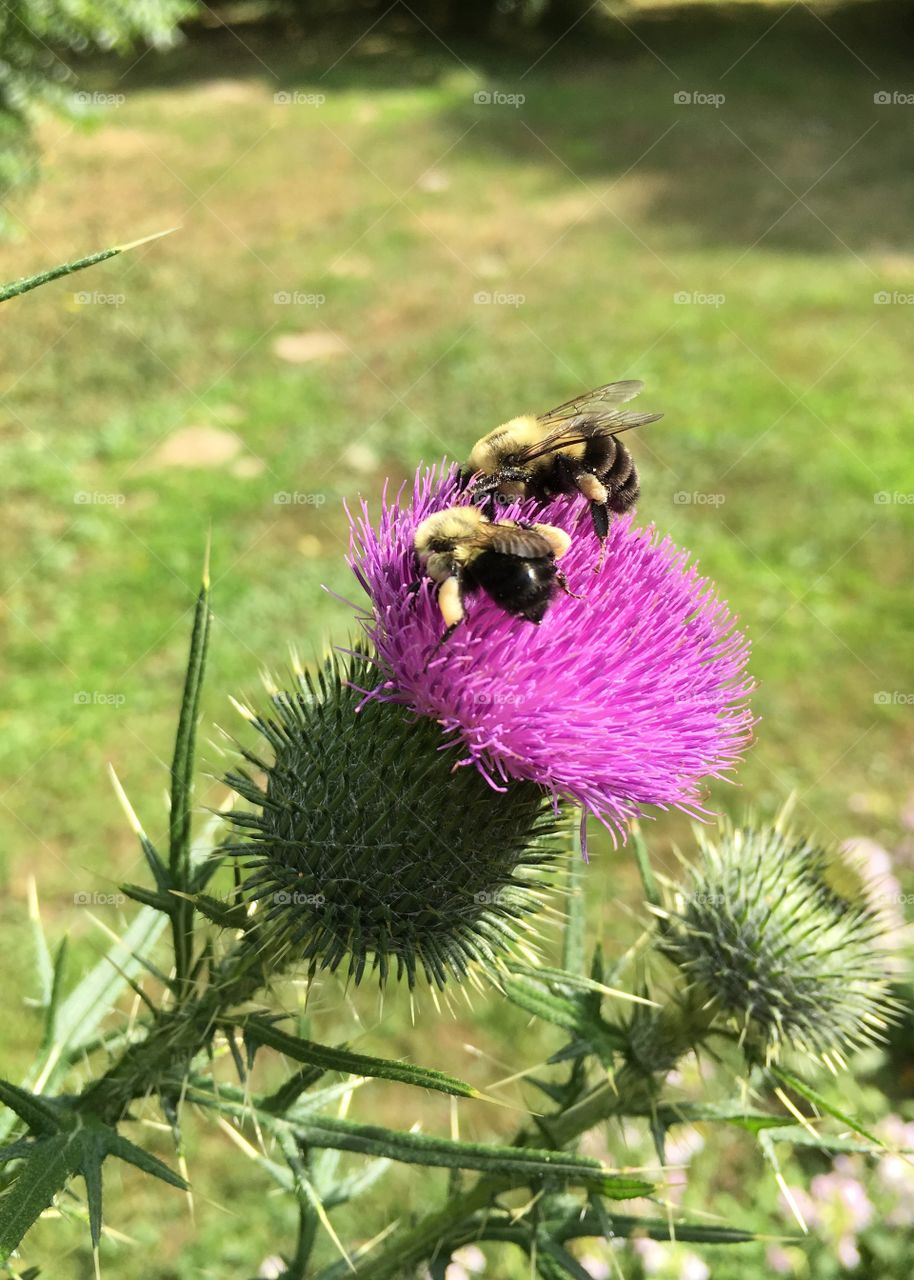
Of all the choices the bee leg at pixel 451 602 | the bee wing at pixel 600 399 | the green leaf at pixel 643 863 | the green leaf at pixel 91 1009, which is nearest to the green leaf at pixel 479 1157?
the green leaf at pixel 91 1009

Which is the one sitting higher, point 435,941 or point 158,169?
point 158,169

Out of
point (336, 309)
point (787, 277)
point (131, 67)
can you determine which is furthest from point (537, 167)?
point (131, 67)

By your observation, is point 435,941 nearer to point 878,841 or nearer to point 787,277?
point 878,841

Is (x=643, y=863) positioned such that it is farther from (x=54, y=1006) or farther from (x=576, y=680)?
(x=54, y=1006)

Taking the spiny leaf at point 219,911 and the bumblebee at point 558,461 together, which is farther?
the bumblebee at point 558,461

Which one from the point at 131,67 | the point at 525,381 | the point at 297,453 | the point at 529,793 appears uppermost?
the point at 131,67

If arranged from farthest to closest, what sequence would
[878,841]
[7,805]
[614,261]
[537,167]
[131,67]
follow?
[131,67]
[537,167]
[614,261]
[878,841]
[7,805]

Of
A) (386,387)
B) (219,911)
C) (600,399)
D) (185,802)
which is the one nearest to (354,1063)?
(219,911)

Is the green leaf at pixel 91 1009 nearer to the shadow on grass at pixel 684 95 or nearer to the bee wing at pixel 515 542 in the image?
the bee wing at pixel 515 542
